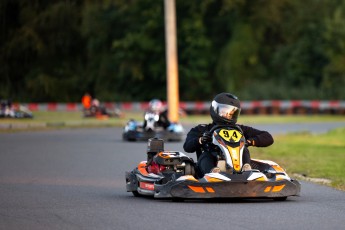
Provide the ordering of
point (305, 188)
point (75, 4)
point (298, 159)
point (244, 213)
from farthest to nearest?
1. point (75, 4)
2. point (298, 159)
3. point (305, 188)
4. point (244, 213)

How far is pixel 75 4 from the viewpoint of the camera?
58.8 meters

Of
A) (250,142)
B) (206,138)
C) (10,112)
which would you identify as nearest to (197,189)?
(206,138)

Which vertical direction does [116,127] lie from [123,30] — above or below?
below

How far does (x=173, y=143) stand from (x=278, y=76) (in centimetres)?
3546

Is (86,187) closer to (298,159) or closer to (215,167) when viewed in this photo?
(215,167)

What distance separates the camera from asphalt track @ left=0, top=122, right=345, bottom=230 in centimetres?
988

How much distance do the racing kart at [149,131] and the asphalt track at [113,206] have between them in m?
8.74

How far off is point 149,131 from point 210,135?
15800mm

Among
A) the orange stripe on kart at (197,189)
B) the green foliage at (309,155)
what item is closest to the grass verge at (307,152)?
the green foliage at (309,155)

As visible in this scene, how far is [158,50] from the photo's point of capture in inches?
2333

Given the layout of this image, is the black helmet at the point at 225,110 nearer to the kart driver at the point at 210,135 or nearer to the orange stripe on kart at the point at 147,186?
the kart driver at the point at 210,135

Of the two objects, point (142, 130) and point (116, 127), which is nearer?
point (142, 130)

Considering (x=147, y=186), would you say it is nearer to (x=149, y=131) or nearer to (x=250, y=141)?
(x=250, y=141)

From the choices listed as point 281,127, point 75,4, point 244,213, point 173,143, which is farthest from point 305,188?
point 75,4
